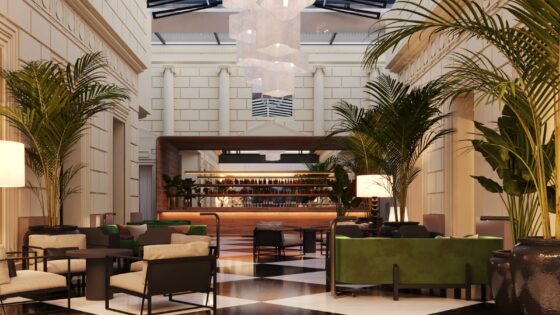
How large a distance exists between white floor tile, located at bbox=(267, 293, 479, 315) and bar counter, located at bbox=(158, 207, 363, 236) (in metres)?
11.8

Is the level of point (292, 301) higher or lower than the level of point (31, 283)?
lower

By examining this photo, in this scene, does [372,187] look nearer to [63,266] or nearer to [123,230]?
[63,266]

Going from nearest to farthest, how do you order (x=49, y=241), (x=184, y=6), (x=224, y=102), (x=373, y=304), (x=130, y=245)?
(x=373, y=304) → (x=49, y=241) → (x=130, y=245) → (x=184, y=6) → (x=224, y=102)

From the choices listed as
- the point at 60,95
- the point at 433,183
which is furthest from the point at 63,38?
the point at 433,183

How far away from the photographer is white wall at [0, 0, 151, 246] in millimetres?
8102

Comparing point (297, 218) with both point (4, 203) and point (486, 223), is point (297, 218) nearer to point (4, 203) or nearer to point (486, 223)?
point (486, 223)

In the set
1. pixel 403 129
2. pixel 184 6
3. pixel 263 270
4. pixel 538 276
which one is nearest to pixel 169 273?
pixel 538 276

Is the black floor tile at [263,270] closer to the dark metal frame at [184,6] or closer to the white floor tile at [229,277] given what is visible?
the white floor tile at [229,277]

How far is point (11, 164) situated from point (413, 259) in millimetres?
3892

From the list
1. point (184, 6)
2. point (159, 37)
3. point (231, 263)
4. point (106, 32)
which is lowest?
point (231, 263)

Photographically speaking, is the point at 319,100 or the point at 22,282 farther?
the point at 319,100

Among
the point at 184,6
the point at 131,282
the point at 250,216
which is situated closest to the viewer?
the point at 131,282

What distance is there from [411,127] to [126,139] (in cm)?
764

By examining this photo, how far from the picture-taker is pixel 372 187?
9242 mm
